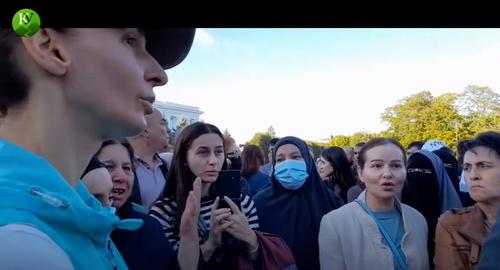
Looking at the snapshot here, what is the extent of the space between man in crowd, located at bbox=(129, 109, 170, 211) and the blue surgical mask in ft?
1.88

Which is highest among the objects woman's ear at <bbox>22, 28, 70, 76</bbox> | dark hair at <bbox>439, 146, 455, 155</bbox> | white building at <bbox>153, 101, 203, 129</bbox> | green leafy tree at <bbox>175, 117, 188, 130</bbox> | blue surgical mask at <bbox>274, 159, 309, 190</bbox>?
green leafy tree at <bbox>175, 117, 188, 130</bbox>

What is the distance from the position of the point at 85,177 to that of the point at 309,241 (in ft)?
3.68

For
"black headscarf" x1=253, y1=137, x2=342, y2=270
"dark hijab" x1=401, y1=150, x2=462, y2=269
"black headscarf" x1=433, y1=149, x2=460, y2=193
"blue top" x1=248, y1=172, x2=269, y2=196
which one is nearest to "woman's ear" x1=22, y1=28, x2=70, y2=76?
"black headscarf" x1=253, y1=137, x2=342, y2=270

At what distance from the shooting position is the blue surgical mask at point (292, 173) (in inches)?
72.2

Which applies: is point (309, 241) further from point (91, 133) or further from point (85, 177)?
point (91, 133)

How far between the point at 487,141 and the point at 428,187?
0.45m

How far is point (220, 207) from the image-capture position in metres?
1.49

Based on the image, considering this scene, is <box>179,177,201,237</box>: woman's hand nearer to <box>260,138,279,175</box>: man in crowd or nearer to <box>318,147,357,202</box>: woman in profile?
<box>260,138,279,175</box>: man in crowd

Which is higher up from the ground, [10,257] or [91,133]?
[91,133]

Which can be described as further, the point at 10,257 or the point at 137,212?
the point at 137,212

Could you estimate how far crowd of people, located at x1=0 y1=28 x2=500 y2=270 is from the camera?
518 millimetres

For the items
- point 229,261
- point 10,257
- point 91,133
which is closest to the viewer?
point 10,257

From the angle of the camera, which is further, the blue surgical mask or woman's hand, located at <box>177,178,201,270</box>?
the blue surgical mask

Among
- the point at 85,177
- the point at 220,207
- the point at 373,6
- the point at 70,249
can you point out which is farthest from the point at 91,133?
the point at 220,207
